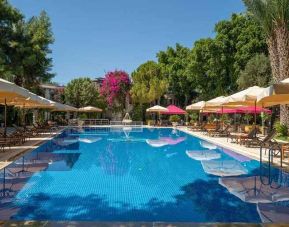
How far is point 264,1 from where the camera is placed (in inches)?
933

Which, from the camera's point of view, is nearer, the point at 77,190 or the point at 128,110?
the point at 77,190

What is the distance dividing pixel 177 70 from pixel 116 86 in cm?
808

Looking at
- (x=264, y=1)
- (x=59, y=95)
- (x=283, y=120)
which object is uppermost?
(x=264, y=1)

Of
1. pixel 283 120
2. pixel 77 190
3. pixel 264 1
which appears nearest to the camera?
pixel 77 190

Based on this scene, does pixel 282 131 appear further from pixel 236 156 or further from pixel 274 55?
pixel 236 156

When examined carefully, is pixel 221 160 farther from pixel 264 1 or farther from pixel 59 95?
pixel 59 95

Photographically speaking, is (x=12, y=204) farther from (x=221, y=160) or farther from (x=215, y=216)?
(x=221, y=160)

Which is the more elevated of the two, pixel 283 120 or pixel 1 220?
pixel 283 120

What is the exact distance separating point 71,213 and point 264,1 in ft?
69.5

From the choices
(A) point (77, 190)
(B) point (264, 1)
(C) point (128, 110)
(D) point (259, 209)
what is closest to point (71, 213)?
(A) point (77, 190)

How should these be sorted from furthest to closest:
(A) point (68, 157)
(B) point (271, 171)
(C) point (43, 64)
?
(C) point (43, 64) < (A) point (68, 157) < (B) point (271, 171)

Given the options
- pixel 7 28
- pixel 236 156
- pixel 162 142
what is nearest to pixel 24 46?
pixel 7 28

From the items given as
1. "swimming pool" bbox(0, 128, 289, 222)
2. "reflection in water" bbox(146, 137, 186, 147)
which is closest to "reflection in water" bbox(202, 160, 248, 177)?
"swimming pool" bbox(0, 128, 289, 222)

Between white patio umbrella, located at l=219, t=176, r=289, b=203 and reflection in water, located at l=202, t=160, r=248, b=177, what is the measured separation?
0.87m
